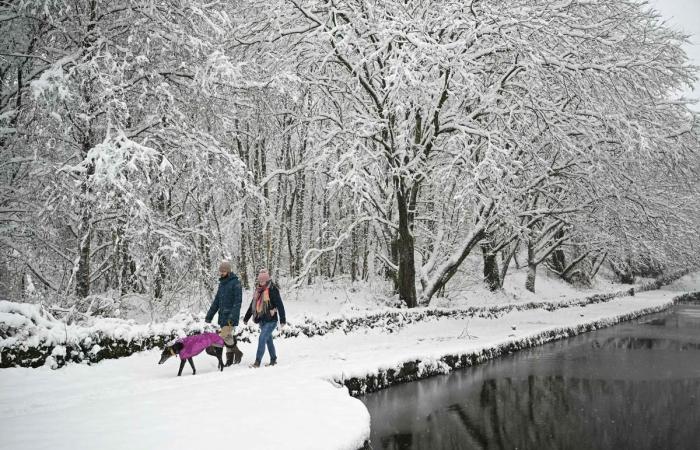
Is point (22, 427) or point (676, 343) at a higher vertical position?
point (22, 427)

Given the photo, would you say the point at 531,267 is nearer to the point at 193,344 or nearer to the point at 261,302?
the point at 261,302

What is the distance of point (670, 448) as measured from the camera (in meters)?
6.35

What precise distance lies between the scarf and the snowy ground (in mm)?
954

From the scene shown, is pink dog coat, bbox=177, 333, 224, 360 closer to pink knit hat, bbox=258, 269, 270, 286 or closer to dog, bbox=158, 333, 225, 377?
dog, bbox=158, 333, 225, 377

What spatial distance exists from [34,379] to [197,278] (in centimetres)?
576

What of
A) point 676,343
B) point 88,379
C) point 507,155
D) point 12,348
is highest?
point 507,155

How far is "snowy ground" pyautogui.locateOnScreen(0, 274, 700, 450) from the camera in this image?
15.6 feet

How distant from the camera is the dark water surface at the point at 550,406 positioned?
6.66m

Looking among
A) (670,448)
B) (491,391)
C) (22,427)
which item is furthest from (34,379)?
(670,448)

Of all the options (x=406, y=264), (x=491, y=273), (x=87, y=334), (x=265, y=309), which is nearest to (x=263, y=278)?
(x=265, y=309)

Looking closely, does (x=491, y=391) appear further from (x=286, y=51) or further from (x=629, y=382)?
(x=286, y=51)

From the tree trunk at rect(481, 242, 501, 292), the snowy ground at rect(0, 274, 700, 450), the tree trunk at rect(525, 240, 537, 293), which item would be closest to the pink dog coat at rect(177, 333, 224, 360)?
the snowy ground at rect(0, 274, 700, 450)

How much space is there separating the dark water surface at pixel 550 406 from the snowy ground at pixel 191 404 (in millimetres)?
839

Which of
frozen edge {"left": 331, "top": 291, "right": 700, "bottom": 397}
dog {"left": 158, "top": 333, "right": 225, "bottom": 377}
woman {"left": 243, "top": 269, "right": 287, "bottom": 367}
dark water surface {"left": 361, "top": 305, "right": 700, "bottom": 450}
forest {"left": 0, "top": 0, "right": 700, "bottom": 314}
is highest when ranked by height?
forest {"left": 0, "top": 0, "right": 700, "bottom": 314}
